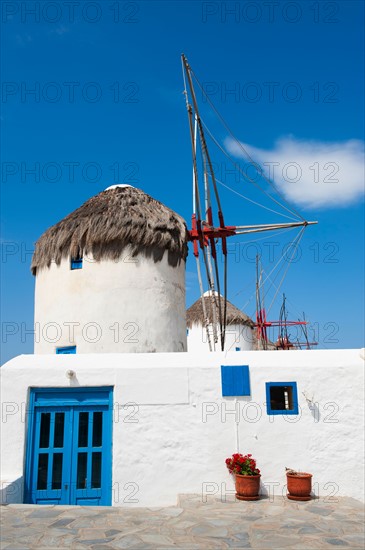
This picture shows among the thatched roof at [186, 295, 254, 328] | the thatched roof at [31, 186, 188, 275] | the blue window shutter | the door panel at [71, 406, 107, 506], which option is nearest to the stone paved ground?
the door panel at [71, 406, 107, 506]

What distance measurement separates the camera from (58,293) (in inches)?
514

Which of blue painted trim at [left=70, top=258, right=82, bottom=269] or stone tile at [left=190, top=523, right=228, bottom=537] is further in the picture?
blue painted trim at [left=70, top=258, right=82, bottom=269]

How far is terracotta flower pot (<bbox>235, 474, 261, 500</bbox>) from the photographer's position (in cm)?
826

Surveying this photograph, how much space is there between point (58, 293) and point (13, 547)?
7784mm

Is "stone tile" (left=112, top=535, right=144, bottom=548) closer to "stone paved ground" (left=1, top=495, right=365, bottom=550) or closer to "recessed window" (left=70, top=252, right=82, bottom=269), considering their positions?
"stone paved ground" (left=1, top=495, right=365, bottom=550)

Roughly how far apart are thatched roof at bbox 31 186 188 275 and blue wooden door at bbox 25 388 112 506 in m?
4.87

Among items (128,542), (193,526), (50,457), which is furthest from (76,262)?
(128,542)

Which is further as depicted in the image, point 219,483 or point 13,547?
point 219,483

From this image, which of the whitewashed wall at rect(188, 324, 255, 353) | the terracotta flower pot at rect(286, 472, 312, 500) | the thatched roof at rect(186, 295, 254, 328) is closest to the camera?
the terracotta flower pot at rect(286, 472, 312, 500)

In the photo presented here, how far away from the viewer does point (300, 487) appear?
8.26 meters

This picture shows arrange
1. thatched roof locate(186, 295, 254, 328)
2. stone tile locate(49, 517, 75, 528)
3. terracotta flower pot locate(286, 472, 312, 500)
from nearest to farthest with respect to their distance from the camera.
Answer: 1. stone tile locate(49, 517, 75, 528)
2. terracotta flower pot locate(286, 472, 312, 500)
3. thatched roof locate(186, 295, 254, 328)

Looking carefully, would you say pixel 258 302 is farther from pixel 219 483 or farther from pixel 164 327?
pixel 219 483

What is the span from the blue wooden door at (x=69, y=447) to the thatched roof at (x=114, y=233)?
4.87 meters

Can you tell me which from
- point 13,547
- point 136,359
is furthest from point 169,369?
point 13,547
